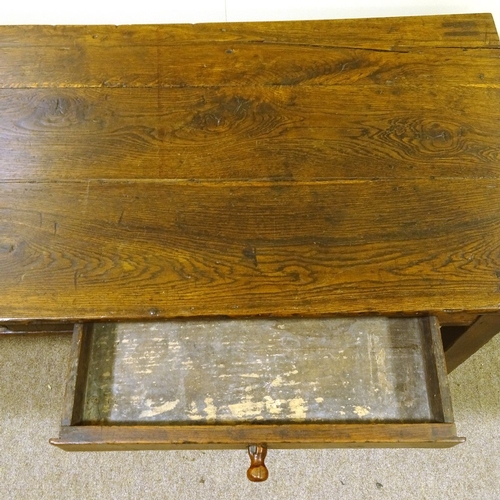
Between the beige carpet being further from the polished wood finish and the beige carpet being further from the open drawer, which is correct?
the open drawer

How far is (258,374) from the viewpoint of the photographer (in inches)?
33.7

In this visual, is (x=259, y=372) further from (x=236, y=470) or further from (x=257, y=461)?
(x=236, y=470)

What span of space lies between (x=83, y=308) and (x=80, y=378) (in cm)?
12

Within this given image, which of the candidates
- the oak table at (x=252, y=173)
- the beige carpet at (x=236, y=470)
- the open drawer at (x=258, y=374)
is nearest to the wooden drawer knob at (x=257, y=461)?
the open drawer at (x=258, y=374)

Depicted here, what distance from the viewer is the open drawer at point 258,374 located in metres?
0.83

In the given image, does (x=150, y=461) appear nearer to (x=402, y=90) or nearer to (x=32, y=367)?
(x=32, y=367)

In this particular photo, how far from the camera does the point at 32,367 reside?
4.22 ft

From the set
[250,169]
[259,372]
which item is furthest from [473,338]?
[250,169]

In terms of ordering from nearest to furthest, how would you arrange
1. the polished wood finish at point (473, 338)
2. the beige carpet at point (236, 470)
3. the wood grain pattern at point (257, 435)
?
the wood grain pattern at point (257, 435)
the polished wood finish at point (473, 338)
the beige carpet at point (236, 470)

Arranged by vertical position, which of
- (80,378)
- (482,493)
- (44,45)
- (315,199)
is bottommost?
(482,493)

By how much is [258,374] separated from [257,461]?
0.13 metres

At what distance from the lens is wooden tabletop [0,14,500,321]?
0.82 meters

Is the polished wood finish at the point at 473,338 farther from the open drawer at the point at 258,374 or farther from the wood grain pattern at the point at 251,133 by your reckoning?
the wood grain pattern at the point at 251,133

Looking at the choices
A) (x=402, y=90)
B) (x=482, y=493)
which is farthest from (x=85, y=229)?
(x=482, y=493)
